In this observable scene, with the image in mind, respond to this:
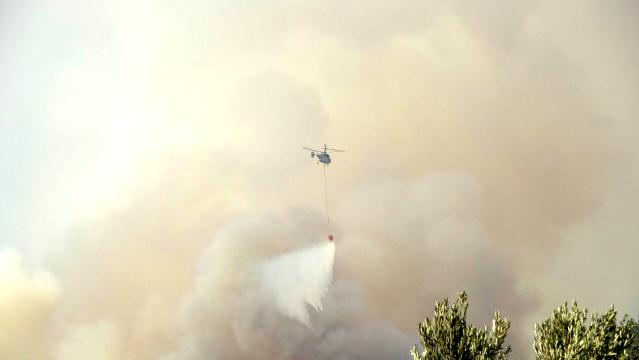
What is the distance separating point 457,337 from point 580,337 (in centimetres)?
491

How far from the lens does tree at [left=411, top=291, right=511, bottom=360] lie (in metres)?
21.3

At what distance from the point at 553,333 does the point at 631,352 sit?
6.19m

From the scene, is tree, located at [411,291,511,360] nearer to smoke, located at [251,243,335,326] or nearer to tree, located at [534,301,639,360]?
tree, located at [534,301,639,360]

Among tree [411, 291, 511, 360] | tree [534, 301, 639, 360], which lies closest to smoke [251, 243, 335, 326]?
tree [411, 291, 511, 360]

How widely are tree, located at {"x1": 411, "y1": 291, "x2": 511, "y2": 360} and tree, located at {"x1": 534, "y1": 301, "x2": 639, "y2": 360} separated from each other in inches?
63.3

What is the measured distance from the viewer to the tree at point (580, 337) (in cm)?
2022

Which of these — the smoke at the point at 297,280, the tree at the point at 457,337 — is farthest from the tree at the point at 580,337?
the smoke at the point at 297,280

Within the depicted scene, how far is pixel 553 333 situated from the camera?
20.9m

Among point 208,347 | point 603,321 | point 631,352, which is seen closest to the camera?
point 603,321

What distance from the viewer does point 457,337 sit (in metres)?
21.9

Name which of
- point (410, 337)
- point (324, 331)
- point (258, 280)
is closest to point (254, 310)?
point (258, 280)

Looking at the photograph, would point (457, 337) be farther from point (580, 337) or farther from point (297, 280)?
point (297, 280)

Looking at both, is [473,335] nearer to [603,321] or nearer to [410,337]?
Answer: [603,321]

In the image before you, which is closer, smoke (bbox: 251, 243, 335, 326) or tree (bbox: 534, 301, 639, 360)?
tree (bbox: 534, 301, 639, 360)
